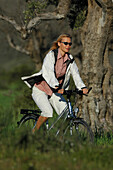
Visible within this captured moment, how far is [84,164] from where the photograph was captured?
194 inches

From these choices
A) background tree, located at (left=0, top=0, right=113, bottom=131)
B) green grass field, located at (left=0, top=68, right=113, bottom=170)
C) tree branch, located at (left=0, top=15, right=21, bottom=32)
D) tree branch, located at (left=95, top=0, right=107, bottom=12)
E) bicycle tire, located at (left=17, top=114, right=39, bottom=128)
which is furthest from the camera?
tree branch, located at (left=0, top=15, right=21, bottom=32)

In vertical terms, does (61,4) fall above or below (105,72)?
above

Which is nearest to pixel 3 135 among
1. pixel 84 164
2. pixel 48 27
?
pixel 84 164

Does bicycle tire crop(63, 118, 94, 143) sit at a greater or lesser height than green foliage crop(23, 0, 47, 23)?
lesser

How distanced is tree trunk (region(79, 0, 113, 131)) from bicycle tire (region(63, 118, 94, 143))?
10.8 feet

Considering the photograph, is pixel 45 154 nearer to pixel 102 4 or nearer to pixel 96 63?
pixel 96 63

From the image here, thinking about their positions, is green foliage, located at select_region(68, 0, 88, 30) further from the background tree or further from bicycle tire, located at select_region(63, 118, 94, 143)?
bicycle tire, located at select_region(63, 118, 94, 143)

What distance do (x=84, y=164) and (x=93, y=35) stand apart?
559 cm

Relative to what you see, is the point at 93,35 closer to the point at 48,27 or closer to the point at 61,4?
the point at 61,4

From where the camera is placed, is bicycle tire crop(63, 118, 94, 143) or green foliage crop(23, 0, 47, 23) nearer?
bicycle tire crop(63, 118, 94, 143)

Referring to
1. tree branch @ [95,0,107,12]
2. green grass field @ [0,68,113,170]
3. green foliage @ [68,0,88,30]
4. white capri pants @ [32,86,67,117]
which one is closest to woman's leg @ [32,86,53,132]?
white capri pants @ [32,86,67,117]

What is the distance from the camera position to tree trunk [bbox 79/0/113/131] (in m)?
9.77

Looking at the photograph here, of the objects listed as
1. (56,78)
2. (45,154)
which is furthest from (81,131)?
(45,154)

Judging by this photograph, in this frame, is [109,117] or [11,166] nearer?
[11,166]
